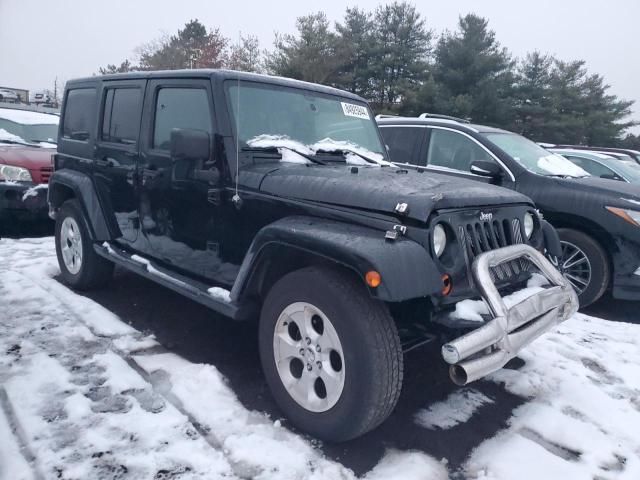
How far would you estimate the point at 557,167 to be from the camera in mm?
5879

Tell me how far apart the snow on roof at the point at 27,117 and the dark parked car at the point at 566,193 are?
628cm

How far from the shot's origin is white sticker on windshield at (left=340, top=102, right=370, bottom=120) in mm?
4132

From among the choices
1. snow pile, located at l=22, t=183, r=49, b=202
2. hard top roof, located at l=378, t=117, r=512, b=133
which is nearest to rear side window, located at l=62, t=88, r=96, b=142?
snow pile, located at l=22, t=183, r=49, b=202

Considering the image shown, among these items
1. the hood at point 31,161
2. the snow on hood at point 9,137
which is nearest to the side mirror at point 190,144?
the hood at point 31,161

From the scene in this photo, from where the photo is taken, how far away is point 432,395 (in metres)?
3.36

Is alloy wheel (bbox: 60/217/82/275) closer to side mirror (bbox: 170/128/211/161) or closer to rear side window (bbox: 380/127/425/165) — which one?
side mirror (bbox: 170/128/211/161)

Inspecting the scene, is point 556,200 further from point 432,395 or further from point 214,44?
point 214,44

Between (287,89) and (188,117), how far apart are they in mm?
738

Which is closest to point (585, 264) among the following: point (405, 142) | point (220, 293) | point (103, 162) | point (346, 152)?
point (405, 142)

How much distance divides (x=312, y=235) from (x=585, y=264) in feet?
12.5

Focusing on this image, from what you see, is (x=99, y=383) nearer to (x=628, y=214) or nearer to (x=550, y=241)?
(x=550, y=241)

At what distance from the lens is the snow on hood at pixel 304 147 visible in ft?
11.2

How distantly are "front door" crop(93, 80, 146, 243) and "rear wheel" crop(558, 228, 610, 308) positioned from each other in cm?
414

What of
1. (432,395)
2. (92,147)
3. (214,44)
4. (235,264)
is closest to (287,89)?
(235,264)
